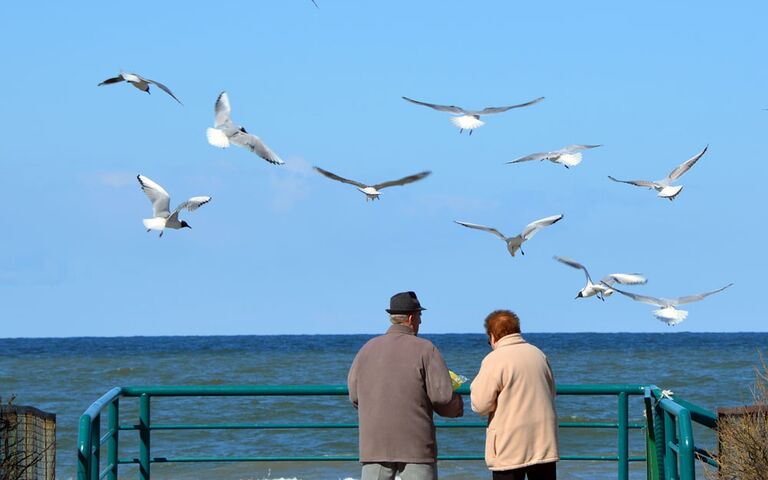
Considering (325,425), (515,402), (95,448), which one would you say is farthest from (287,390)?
(515,402)

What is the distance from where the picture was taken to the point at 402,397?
510 cm

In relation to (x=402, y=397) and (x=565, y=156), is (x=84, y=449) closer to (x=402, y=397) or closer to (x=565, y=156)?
(x=402, y=397)

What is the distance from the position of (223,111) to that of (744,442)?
17.5 ft

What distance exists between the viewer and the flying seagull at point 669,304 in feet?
35.2

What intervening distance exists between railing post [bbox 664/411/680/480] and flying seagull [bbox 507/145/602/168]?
17.6ft

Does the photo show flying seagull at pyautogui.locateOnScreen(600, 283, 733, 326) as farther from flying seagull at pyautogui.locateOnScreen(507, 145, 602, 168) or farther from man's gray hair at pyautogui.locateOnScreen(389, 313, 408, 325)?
man's gray hair at pyautogui.locateOnScreen(389, 313, 408, 325)

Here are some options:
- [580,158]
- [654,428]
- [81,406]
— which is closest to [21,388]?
[81,406]

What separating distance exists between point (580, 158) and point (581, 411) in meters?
11.9

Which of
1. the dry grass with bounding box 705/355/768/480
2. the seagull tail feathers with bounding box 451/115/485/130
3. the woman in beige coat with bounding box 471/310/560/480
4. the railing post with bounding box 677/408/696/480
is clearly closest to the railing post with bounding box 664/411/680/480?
the dry grass with bounding box 705/355/768/480

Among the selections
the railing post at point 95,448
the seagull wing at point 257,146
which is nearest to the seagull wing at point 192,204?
the seagull wing at point 257,146

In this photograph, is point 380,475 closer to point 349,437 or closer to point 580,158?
point 580,158

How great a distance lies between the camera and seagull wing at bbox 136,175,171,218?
10.0 metres

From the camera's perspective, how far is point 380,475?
17.0ft

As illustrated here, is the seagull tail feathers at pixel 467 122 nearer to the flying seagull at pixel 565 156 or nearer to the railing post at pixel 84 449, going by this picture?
the flying seagull at pixel 565 156
